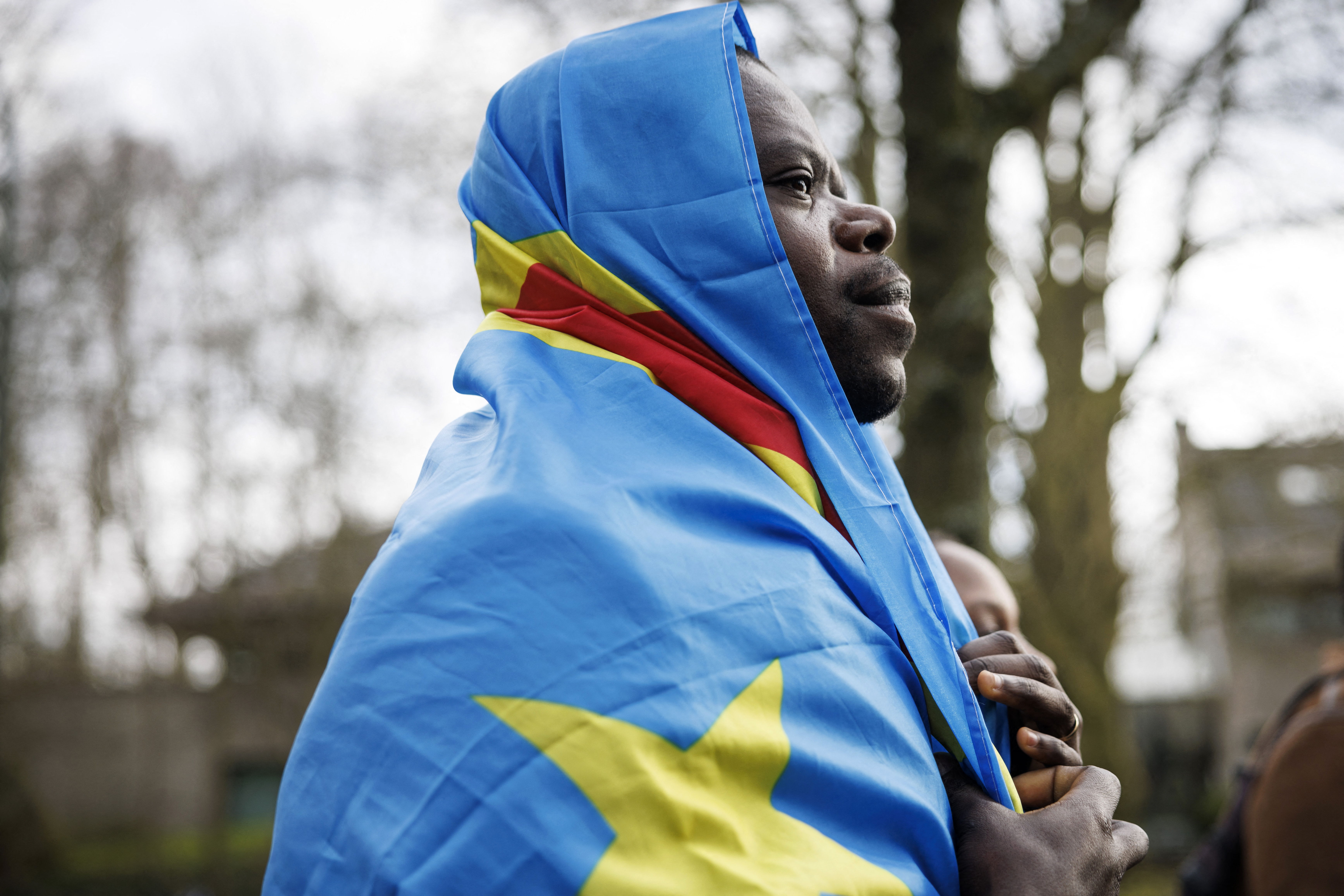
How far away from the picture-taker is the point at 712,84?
1649 mm

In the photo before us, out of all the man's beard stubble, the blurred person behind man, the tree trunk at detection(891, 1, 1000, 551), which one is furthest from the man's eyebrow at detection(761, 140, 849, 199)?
the tree trunk at detection(891, 1, 1000, 551)

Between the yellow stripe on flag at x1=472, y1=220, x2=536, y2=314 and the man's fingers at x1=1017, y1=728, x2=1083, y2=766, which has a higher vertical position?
the yellow stripe on flag at x1=472, y1=220, x2=536, y2=314

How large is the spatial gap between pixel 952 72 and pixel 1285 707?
3.38 meters

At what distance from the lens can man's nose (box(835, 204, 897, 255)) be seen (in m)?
1.73

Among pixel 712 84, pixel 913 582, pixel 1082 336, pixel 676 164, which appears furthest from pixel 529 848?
pixel 1082 336

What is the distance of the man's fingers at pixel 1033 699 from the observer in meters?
1.45

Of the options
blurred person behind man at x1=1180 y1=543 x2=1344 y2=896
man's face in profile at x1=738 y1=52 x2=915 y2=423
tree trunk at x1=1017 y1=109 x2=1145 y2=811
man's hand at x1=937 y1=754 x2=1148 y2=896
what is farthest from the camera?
tree trunk at x1=1017 y1=109 x2=1145 y2=811

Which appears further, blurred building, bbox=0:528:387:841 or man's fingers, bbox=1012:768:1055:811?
blurred building, bbox=0:528:387:841

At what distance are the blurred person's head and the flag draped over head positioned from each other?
0.95m

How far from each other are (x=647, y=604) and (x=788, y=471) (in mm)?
360

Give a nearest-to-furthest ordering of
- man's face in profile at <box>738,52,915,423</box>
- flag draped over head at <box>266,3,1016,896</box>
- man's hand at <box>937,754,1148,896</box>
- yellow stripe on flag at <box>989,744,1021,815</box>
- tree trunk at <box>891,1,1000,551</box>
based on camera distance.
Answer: flag draped over head at <box>266,3,1016,896</box>
man's hand at <box>937,754,1148,896</box>
yellow stripe on flag at <box>989,744,1021,815</box>
man's face in profile at <box>738,52,915,423</box>
tree trunk at <box>891,1,1000,551</box>

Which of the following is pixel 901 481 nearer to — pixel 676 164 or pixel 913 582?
pixel 913 582

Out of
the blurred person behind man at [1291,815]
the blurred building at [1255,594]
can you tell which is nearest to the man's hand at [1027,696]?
the blurred person behind man at [1291,815]

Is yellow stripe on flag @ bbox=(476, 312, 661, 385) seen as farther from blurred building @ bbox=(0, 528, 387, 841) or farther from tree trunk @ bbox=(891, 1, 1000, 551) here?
blurred building @ bbox=(0, 528, 387, 841)
